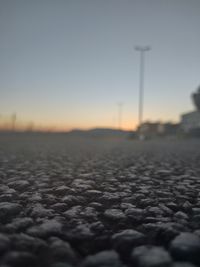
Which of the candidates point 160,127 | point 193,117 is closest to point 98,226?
point 160,127

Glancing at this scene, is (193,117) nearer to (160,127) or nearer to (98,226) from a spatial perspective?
(160,127)

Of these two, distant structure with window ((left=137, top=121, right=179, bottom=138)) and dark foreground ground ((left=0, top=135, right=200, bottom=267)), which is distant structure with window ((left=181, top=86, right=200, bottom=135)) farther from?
dark foreground ground ((left=0, top=135, right=200, bottom=267))

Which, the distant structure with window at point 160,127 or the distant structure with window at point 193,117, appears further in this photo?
the distant structure with window at point 193,117

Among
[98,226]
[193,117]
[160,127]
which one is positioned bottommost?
[98,226]

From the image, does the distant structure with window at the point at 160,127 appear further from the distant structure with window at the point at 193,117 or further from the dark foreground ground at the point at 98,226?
the dark foreground ground at the point at 98,226

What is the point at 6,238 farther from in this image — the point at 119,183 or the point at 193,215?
the point at 119,183

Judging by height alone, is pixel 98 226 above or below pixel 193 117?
below

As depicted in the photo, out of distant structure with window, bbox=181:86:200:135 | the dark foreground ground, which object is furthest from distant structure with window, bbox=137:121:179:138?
the dark foreground ground

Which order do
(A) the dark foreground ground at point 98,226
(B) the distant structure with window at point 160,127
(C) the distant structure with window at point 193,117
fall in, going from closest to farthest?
(A) the dark foreground ground at point 98,226, (B) the distant structure with window at point 160,127, (C) the distant structure with window at point 193,117

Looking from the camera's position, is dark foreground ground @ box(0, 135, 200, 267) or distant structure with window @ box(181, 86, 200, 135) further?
distant structure with window @ box(181, 86, 200, 135)

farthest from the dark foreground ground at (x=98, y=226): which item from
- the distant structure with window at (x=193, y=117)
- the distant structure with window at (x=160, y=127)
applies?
the distant structure with window at (x=193, y=117)

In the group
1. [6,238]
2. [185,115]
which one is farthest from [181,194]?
[185,115]
